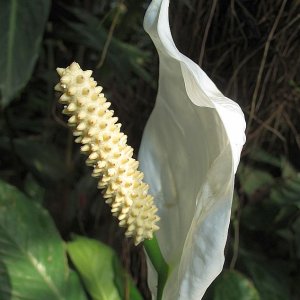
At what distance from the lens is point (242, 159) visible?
2.14 ft

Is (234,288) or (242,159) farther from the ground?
(242,159)

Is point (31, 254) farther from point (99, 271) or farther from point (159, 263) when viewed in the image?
point (159, 263)

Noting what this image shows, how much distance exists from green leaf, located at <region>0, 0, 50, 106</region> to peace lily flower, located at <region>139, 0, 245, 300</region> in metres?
0.20

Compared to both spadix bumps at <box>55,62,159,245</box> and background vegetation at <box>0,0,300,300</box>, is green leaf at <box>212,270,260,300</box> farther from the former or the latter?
spadix bumps at <box>55,62,159,245</box>

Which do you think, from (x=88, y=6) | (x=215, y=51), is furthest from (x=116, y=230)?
(x=88, y=6)

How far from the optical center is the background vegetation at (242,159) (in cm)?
57

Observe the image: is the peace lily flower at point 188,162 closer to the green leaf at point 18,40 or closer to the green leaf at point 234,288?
the green leaf at point 234,288

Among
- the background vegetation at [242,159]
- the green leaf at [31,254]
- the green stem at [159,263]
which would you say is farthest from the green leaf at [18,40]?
the green stem at [159,263]

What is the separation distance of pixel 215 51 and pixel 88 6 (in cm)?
41

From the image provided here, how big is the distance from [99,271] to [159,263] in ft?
0.55

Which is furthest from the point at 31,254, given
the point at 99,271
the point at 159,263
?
the point at 159,263

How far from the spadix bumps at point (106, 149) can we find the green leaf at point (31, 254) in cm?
19

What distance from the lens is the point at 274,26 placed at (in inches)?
21.6

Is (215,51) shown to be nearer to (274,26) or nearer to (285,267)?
(274,26)
